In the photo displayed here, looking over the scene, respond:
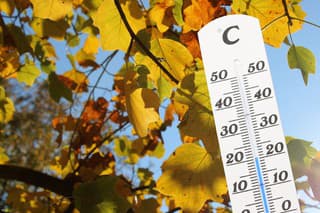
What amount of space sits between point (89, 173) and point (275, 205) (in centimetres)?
104

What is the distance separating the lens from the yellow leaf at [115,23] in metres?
1.09

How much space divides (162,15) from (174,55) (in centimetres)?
22

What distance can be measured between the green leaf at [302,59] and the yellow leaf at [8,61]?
4.06 ft

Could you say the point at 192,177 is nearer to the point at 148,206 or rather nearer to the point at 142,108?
the point at 142,108

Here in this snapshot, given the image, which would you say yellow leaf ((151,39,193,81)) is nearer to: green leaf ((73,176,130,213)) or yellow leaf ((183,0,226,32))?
yellow leaf ((183,0,226,32))

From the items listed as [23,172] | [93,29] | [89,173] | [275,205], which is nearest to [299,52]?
[275,205]

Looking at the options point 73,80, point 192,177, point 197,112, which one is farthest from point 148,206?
point 73,80

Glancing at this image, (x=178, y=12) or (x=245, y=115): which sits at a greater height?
(x=178, y=12)

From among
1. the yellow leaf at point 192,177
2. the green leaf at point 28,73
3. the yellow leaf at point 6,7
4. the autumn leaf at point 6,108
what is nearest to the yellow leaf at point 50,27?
the yellow leaf at point 6,7

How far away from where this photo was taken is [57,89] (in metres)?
1.75

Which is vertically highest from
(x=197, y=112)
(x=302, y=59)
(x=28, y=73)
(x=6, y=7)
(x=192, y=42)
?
(x=6, y=7)

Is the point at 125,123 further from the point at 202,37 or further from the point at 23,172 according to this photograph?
the point at 202,37

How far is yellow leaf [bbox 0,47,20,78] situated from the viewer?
1.95 m

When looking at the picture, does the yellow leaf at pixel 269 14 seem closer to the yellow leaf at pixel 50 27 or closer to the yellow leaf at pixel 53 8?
the yellow leaf at pixel 53 8
